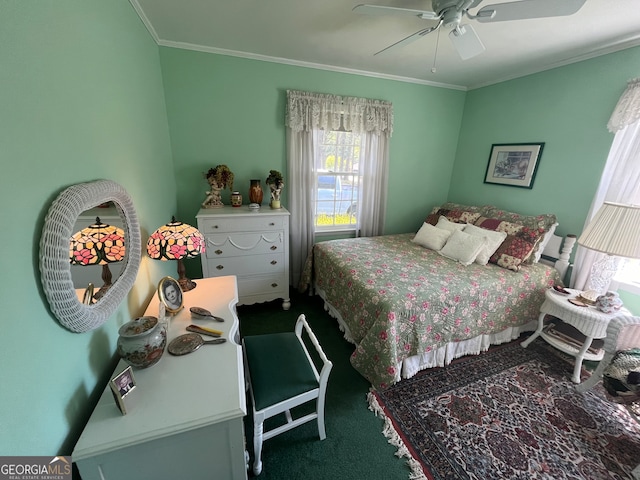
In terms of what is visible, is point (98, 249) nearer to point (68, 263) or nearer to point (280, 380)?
point (68, 263)

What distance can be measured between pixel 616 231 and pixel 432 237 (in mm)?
1303

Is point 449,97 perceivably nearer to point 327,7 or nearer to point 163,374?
point 327,7

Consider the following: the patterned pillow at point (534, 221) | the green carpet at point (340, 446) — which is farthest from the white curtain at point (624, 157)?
the green carpet at point (340, 446)

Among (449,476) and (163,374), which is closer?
(163,374)

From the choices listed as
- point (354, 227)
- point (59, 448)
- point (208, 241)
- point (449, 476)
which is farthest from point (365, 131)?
point (59, 448)

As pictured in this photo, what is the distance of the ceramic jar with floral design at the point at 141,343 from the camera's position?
37.4 inches

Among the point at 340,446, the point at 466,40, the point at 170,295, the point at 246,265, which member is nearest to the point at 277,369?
the point at 340,446

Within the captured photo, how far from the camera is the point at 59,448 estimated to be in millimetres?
758

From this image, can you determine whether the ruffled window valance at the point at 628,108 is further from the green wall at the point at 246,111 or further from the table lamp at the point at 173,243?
the table lamp at the point at 173,243

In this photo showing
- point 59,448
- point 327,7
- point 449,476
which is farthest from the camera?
point 327,7

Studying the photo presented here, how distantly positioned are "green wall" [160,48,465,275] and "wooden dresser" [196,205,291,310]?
1.58 feet

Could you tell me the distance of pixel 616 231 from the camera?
1626mm

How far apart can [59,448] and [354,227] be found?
2.94 m

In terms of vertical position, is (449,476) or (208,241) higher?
(208,241)
